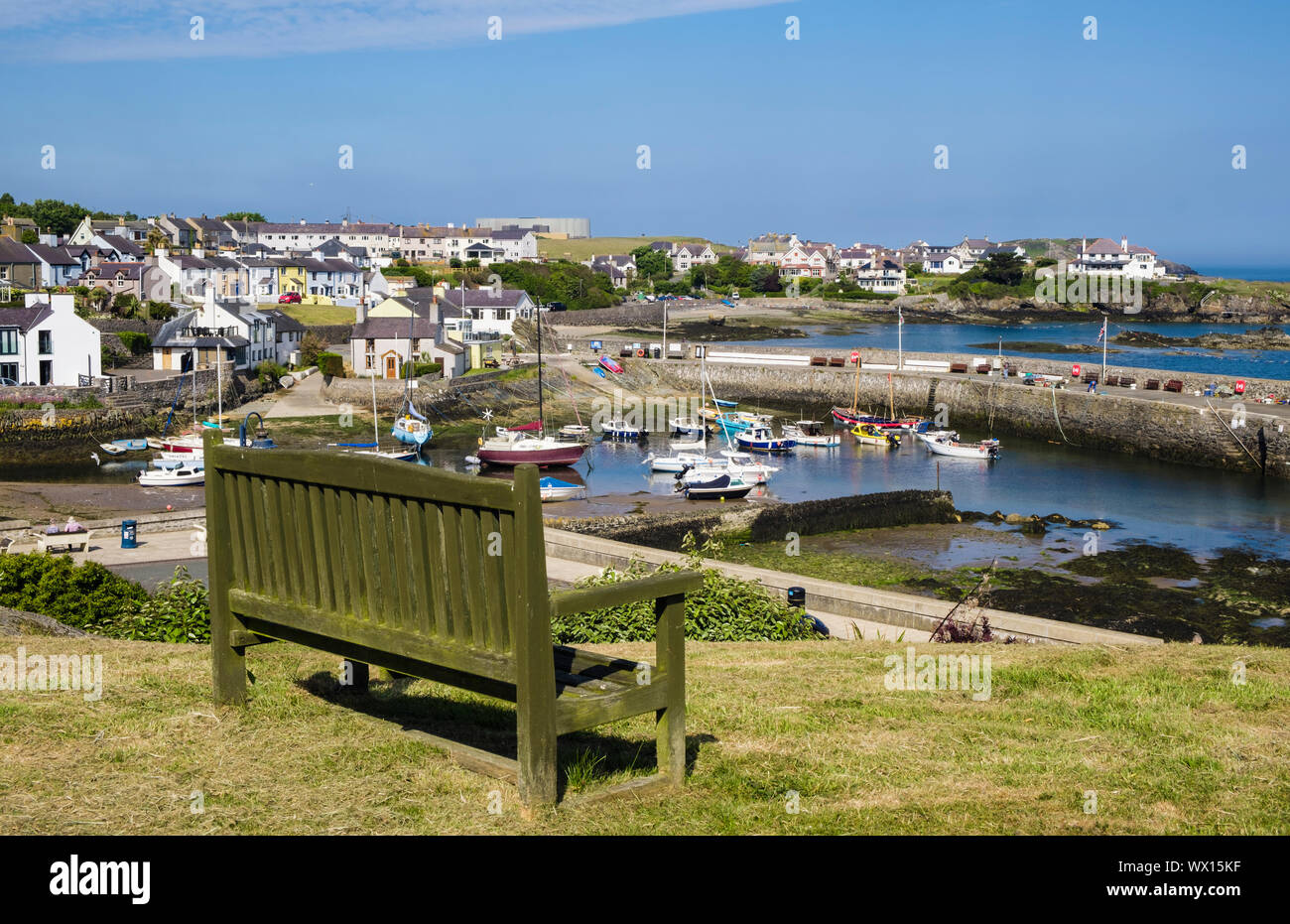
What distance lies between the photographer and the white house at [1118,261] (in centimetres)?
16588

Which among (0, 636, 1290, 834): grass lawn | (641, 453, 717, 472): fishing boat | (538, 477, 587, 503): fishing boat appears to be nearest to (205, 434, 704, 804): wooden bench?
(0, 636, 1290, 834): grass lawn

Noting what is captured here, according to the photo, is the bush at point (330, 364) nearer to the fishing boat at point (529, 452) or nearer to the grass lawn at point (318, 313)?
the grass lawn at point (318, 313)

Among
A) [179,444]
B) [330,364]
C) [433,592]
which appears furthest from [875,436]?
[433,592]

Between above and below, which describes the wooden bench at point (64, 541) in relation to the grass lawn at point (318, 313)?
below

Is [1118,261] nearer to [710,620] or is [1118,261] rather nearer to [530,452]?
[530,452]

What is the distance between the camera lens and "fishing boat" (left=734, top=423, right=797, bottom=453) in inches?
2195

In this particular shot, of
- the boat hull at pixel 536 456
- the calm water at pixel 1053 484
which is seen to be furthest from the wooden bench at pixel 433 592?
the boat hull at pixel 536 456

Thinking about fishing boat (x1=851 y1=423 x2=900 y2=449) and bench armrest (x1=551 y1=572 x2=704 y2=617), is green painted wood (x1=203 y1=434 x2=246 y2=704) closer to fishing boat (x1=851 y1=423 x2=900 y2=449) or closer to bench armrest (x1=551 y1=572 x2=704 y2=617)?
bench armrest (x1=551 y1=572 x2=704 y2=617)

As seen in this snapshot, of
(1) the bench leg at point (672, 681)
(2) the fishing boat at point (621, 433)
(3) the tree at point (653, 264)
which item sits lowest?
(2) the fishing boat at point (621, 433)

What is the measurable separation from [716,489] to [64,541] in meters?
23.1

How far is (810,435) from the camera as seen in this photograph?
6003 centimetres

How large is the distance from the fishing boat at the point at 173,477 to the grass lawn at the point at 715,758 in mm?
36779
